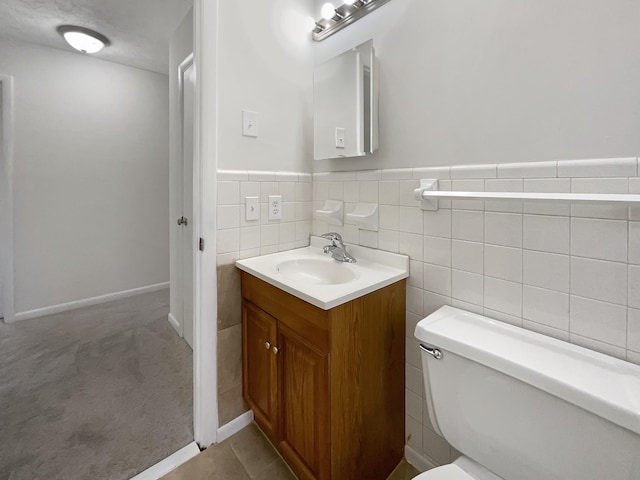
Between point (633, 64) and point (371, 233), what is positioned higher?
point (633, 64)

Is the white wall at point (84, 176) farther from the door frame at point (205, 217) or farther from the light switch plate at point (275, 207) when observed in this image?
the light switch plate at point (275, 207)

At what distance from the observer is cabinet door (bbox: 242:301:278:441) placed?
3.92 ft

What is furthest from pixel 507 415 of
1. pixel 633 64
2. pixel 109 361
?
pixel 109 361

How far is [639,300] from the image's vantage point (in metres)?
0.73

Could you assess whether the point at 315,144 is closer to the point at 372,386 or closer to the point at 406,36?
the point at 406,36

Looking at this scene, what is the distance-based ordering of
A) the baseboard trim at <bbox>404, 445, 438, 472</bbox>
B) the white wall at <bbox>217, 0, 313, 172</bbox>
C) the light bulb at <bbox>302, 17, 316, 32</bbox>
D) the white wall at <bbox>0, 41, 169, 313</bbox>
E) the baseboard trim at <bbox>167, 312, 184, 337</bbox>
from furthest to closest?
the white wall at <bbox>0, 41, 169, 313</bbox>
the baseboard trim at <bbox>167, 312, 184, 337</bbox>
the light bulb at <bbox>302, 17, 316, 32</bbox>
the white wall at <bbox>217, 0, 313, 172</bbox>
the baseboard trim at <bbox>404, 445, 438, 472</bbox>

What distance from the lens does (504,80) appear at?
3.07 feet

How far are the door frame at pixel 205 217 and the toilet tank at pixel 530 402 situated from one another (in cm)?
90

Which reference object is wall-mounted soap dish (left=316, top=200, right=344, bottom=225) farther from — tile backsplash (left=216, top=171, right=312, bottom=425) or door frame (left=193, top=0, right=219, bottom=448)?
door frame (left=193, top=0, right=219, bottom=448)

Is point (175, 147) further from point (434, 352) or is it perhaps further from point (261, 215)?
point (434, 352)

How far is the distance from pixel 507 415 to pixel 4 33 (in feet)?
12.8

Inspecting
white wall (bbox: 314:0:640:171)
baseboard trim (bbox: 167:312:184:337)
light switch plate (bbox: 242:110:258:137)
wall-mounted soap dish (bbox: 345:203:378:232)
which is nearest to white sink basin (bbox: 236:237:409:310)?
wall-mounted soap dish (bbox: 345:203:378:232)

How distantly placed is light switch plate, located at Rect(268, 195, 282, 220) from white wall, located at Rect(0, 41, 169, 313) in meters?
2.34

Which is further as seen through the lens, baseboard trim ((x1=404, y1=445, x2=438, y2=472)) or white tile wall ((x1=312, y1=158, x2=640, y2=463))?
baseboard trim ((x1=404, y1=445, x2=438, y2=472))
